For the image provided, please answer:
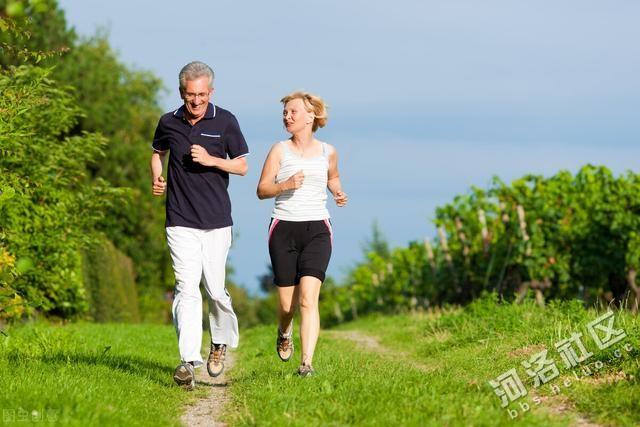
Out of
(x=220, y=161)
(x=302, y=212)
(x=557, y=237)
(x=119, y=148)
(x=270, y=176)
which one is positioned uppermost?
(x=119, y=148)

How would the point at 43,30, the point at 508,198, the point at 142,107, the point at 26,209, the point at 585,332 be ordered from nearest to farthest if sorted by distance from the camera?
1. the point at 585,332
2. the point at 26,209
3. the point at 508,198
4. the point at 43,30
5. the point at 142,107

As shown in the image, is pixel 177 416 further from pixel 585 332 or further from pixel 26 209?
pixel 26 209

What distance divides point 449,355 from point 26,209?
29.4 feet

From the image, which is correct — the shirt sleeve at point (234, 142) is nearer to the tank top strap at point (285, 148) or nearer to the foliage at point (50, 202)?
the tank top strap at point (285, 148)

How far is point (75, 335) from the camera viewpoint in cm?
1295

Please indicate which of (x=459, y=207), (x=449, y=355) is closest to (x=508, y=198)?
(x=459, y=207)

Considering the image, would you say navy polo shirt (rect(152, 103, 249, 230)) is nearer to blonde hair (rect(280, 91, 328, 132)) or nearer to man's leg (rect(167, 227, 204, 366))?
man's leg (rect(167, 227, 204, 366))

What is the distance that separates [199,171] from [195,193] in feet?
0.68

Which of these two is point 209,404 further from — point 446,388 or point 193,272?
point 446,388

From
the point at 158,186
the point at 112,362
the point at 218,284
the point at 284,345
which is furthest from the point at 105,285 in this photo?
the point at 158,186

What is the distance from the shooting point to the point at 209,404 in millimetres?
7805

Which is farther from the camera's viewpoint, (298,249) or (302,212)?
(298,249)

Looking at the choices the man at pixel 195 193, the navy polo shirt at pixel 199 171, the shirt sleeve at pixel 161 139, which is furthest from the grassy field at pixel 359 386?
the shirt sleeve at pixel 161 139

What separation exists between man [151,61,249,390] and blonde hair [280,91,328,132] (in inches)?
23.5
